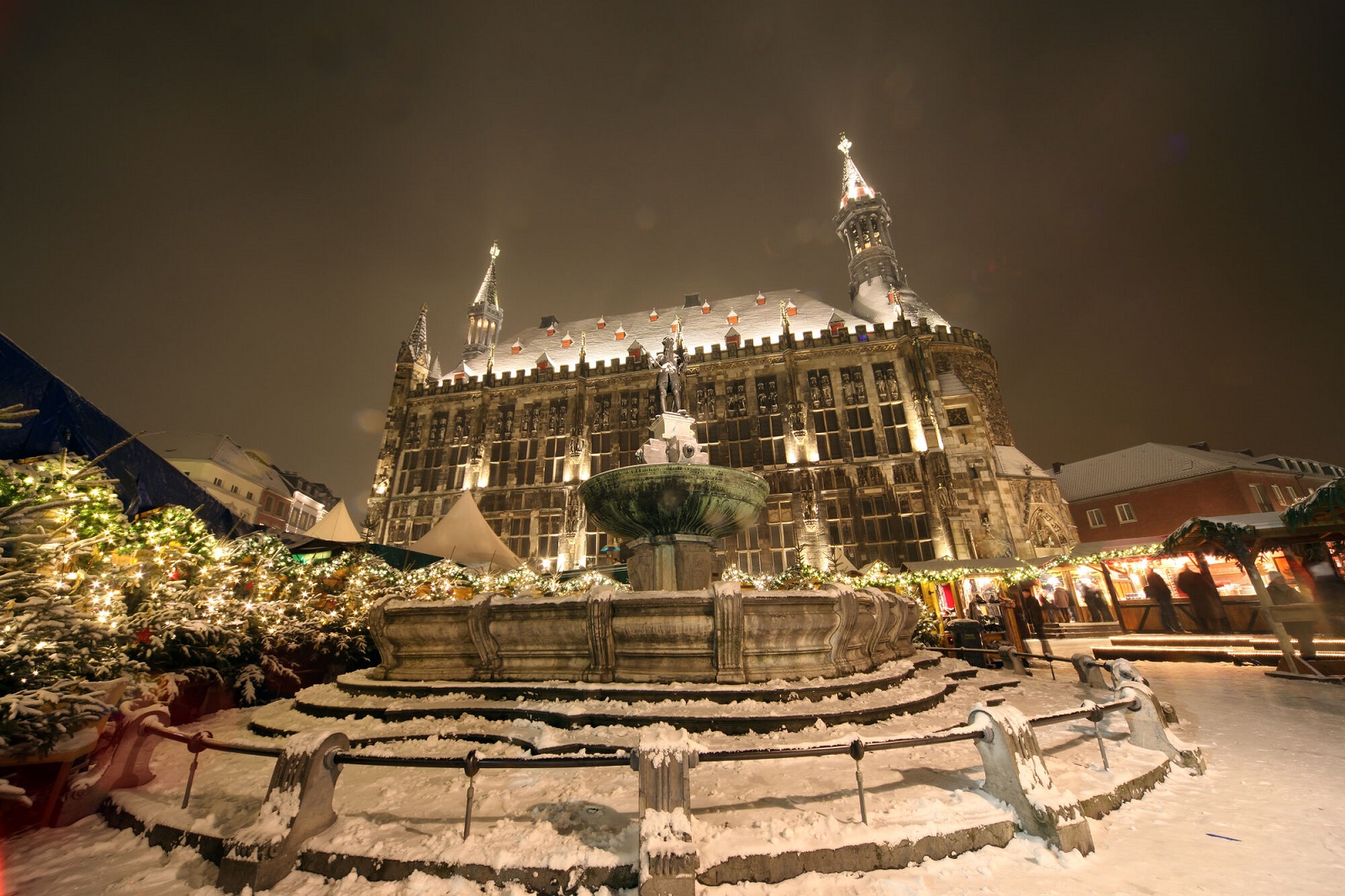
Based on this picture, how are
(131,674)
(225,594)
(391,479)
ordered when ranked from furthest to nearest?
(391,479), (225,594), (131,674)

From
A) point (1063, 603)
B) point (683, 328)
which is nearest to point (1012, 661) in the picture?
point (1063, 603)

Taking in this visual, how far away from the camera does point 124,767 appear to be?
4.09 m

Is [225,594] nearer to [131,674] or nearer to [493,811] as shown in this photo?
[131,674]

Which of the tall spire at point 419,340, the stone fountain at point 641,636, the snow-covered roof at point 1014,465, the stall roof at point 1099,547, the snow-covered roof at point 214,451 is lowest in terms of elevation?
the stone fountain at point 641,636

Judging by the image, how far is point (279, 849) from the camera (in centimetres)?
283

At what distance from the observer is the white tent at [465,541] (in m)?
18.2

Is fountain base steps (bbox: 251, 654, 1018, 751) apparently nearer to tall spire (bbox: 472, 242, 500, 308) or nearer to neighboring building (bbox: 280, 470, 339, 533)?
tall spire (bbox: 472, 242, 500, 308)

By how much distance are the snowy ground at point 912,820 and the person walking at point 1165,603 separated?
13.5 m

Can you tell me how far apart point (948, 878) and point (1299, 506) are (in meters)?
11.2

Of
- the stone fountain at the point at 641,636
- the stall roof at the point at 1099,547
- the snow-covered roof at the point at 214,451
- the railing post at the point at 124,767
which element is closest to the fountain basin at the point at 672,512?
the stone fountain at the point at 641,636

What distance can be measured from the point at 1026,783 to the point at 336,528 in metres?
20.0

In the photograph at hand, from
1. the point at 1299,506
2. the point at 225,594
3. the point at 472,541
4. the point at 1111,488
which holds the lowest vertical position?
the point at 225,594

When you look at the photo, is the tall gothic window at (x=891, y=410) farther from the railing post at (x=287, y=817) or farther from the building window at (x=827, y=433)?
the railing post at (x=287, y=817)

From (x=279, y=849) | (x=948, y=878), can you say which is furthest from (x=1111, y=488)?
(x=279, y=849)
